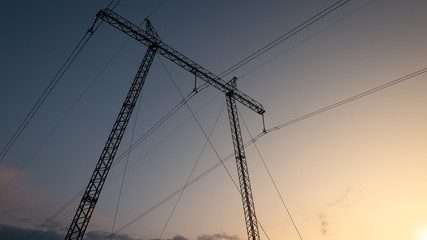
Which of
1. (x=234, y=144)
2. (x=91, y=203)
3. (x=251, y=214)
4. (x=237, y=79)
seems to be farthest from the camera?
(x=237, y=79)

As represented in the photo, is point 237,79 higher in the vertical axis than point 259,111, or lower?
higher

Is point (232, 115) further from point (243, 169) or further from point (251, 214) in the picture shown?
point (251, 214)

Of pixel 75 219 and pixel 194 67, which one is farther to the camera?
pixel 194 67

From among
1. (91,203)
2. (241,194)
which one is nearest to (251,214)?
(241,194)

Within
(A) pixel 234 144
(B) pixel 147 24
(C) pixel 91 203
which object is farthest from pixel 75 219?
(B) pixel 147 24

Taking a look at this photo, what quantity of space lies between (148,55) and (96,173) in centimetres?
1620

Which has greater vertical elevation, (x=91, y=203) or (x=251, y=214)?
(x=91, y=203)

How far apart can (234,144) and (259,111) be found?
22.5 ft

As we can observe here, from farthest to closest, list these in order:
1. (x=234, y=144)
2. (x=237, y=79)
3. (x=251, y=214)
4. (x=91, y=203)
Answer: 1. (x=237, y=79)
2. (x=234, y=144)
3. (x=91, y=203)
4. (x=251, y=214)

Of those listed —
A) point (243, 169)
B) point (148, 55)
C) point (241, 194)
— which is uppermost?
point (148, 55)

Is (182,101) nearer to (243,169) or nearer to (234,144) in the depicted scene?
(234,144)

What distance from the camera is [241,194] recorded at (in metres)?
24.9

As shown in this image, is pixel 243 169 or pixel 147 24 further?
pixel 147 24

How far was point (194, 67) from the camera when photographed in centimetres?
2742
